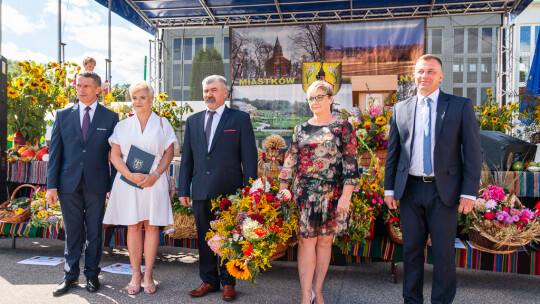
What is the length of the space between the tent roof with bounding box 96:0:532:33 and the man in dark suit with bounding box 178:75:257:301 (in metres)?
6.74

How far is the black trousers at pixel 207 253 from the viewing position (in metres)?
2.99

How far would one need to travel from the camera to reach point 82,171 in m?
3.07

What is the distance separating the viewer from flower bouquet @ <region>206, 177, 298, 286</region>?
2.53 m

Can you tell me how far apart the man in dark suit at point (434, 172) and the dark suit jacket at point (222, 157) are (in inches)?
41.8

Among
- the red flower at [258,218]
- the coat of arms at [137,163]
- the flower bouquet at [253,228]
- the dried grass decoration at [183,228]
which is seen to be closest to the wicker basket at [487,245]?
the flower bouquet at [253,228]

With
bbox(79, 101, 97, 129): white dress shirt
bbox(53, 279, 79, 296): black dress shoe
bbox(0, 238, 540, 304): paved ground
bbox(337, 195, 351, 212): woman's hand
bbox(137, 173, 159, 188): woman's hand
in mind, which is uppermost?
bbox(79, 101, 97, 129): white dress shirt

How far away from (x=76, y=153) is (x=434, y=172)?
2638mm

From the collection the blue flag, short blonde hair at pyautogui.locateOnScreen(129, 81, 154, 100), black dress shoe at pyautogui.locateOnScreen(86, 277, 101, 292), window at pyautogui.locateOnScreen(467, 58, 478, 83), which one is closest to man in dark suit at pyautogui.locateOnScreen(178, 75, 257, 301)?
short blonde hair at pyautogui.locateOnScreen(129, 81, 154, 100)

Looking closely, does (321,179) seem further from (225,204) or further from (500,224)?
(500,224)

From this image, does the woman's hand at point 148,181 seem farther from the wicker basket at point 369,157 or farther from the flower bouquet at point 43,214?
the wicker basket at point 369,157

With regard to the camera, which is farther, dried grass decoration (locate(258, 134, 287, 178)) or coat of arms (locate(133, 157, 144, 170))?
dried grass decoration (locate(258, 134, 287, 178))

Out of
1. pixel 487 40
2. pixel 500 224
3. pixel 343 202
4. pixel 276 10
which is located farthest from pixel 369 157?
pixel 487 40

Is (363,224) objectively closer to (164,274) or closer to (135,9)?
(164,274)

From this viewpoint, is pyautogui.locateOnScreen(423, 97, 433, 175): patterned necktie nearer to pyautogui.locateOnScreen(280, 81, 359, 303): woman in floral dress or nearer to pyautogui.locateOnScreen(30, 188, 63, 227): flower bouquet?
pyautogui.locateOnScreen(280, 81, 359, 303): woman in floral dress
